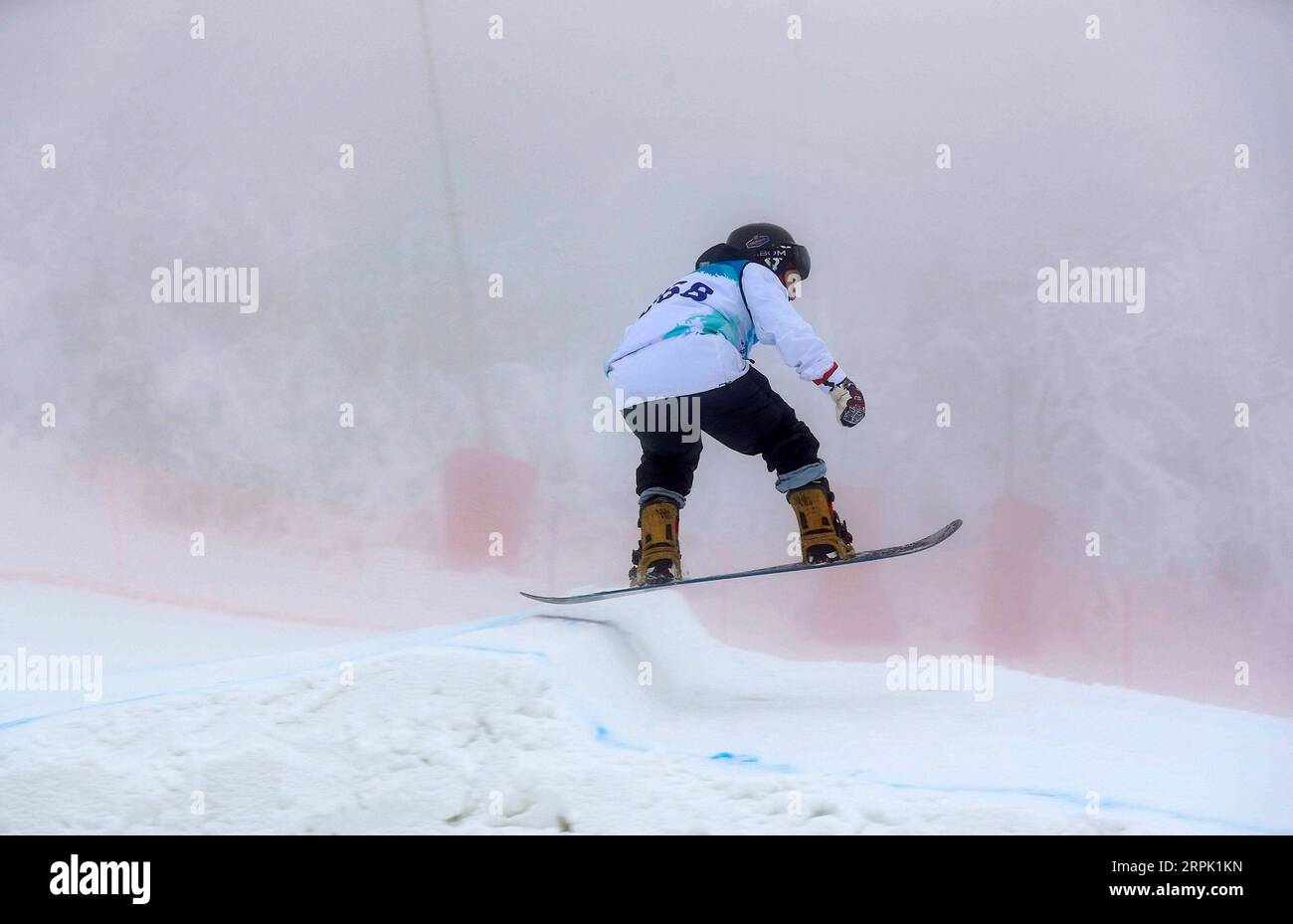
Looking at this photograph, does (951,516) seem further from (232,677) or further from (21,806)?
(21,806)

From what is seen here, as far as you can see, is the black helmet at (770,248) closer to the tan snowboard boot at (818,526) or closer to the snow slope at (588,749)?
the tan snowboard boot at (818,526)

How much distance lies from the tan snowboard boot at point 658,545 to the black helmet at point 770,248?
1075 millimetres

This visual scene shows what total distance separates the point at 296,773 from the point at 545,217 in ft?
11.3

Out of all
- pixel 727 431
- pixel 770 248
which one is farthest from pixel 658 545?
pixel 770 248

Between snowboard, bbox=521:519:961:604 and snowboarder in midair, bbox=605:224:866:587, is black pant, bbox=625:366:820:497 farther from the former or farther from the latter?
snowboard, bbox=521:519:961:604

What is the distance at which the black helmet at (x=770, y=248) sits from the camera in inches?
146

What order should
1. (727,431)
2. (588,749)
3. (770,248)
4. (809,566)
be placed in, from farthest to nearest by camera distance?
(770,248) → (727,431) → (809,566) → (588,749)

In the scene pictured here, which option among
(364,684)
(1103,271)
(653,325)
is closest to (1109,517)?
(1103,271)

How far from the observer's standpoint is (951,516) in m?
4.88

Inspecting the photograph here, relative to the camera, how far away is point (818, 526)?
352cm

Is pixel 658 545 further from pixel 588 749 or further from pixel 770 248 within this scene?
pixel 770 248

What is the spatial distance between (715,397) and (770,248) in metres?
0.69

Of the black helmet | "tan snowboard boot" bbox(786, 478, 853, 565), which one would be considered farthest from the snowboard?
the black helmet

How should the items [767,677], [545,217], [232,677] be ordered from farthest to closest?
[545,217] → [767,677] → [232,677]
